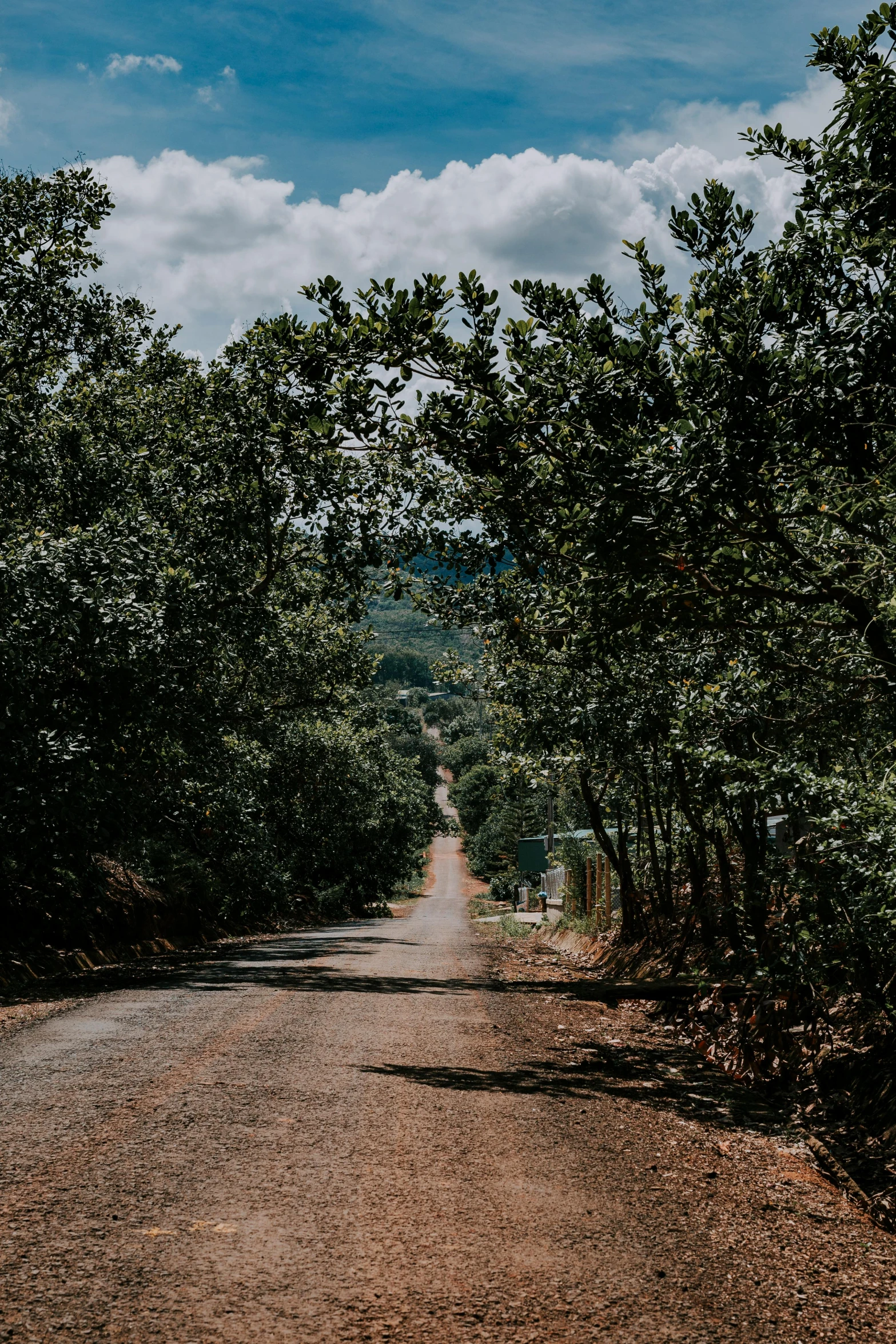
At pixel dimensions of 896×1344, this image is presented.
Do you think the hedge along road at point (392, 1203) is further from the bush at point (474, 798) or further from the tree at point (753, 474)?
the bush at point (474, 798)

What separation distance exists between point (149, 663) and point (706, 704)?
8.00 metres

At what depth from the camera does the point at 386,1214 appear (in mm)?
4285

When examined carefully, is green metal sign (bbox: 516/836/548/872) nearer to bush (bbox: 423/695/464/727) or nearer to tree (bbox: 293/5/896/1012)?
tree (bbox: 293/5/896/1012)

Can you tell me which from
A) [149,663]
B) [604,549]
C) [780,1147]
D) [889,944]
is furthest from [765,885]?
[149,663]

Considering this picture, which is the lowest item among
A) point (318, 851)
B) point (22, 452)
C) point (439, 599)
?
point (318, 851)

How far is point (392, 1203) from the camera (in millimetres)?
4426

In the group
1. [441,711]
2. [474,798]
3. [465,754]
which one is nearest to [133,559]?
[474,798]

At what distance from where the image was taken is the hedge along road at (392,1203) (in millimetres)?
3406

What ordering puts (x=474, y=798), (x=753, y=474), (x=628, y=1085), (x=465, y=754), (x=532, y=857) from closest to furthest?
(x=753, y=474)
(x=628, y=1085)
(x=532, y=857)
(x=474, y=798)
(x=465, y=754)

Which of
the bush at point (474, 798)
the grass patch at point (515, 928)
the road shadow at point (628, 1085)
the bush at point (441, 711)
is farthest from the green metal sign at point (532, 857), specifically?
the bush at point (441, 711)

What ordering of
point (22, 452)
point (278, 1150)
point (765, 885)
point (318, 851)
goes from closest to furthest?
1. point (278, 1150)
2. point (765, 885)
3. point (22, 452)
4. point (318, 851)

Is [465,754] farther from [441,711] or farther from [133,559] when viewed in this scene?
[133,559]

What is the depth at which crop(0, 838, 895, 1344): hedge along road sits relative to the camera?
3.41m

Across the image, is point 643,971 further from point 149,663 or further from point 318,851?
point 318,851
